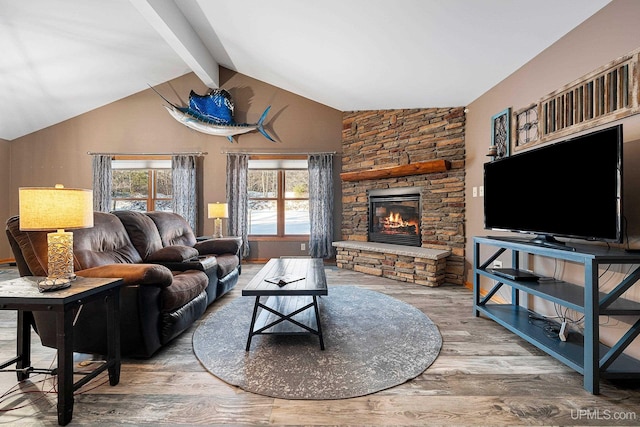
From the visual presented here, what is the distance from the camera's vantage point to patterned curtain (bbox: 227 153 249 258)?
5.09 meters

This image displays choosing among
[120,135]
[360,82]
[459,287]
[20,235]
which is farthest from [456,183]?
[120,135]

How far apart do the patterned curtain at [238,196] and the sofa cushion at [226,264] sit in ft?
5.07

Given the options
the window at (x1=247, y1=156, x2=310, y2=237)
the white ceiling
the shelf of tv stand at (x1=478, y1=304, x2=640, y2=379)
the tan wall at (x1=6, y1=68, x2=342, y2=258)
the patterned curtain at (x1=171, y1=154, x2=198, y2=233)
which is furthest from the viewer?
the window at (x1=247, y1=156, x2=310, y2=237)

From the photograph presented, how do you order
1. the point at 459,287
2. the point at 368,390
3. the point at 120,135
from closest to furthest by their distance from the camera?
the point at 368,390, the point at 459,287, the point at 120,135

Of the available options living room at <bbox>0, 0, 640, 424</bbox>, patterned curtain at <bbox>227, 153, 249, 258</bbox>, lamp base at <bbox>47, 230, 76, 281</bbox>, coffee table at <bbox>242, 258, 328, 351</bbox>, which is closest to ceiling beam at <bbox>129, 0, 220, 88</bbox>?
living room at <bbox>0, 0, 640, 424</bbox>

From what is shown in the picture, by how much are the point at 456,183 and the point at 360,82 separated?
1892 millimetres

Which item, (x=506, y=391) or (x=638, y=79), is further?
(x=638, y=79)

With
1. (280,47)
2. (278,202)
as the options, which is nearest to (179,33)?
(280,47)

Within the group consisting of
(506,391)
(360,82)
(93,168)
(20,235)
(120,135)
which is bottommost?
(506,391)

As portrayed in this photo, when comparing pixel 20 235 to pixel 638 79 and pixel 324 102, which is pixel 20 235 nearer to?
pixel 638 79

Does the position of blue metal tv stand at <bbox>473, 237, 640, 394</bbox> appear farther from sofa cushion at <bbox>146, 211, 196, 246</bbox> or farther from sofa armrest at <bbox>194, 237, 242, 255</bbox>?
sofa cushion at <bbox>146, 211, 196, 246</bbox>

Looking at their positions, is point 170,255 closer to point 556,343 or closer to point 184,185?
point 184,185

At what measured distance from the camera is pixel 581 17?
204 cm

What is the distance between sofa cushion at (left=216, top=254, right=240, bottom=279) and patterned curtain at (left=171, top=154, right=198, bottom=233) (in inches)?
78.2
